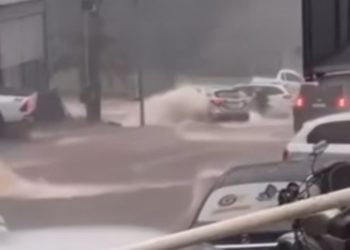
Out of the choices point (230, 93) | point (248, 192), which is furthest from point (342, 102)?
point (248, 192)

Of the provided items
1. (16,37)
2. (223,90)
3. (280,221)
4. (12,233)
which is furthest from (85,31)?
(280,221)

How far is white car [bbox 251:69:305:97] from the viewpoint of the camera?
2461mm

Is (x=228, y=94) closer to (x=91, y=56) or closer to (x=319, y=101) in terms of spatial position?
(x=319, y=101)

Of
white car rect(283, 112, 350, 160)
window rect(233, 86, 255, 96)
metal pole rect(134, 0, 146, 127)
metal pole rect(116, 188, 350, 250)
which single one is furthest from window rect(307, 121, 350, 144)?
metal pole rect(116, 188, 350, 250)

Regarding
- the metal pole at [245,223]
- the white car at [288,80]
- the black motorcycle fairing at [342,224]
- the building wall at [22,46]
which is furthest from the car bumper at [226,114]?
the metal pole at [245,223]

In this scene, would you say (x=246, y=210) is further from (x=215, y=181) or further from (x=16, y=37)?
(x=16, y=37)

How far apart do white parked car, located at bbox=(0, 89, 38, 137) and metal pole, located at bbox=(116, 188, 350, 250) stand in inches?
54.1

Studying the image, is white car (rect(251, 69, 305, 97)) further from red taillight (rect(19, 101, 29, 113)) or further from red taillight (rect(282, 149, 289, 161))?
red taillight (rect(19, 101, 29, 113))

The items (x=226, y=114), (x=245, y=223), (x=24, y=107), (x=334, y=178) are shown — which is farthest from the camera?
(x=226, y=114)

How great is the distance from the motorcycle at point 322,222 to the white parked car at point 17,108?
3.42ft

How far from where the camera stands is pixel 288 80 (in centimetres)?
252

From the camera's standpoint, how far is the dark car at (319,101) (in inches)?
96.7

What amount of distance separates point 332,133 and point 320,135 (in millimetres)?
36

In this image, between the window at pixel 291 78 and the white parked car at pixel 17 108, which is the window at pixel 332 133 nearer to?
the window at pixel 291 78
